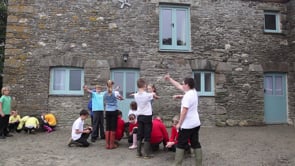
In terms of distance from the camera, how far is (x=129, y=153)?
647cm

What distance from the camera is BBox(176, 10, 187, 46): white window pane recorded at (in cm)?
1180

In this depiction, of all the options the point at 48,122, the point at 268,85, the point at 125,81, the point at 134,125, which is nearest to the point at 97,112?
the point at 134,125

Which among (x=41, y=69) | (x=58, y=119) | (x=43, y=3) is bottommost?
(x=58, y=119)

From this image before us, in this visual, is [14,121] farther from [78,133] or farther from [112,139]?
[112,139]

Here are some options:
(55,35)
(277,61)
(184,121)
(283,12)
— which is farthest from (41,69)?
(283,12)

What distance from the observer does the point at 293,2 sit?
12.4 meters

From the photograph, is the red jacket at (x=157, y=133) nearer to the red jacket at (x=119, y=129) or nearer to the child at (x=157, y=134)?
the child at (x=157, y=134)

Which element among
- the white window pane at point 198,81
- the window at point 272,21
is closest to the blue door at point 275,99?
the window at point 272,21

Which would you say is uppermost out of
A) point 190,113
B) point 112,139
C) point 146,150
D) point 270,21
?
point 270,21

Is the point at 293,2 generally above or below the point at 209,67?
above

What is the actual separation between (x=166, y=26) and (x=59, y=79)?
4867 mm

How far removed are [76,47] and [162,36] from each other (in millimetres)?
3534

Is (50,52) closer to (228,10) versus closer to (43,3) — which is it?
(43,3)

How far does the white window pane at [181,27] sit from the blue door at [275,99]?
4.03 metres
